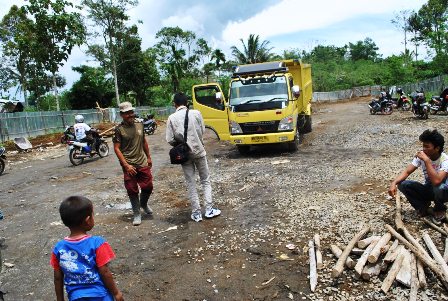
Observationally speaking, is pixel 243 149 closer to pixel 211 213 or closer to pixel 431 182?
pixel 211 213

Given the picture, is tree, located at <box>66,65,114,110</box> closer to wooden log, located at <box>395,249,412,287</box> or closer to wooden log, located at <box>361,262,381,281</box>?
wooden log, located at <box>361,262,381,281</box>

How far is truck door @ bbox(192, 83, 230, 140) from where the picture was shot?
1231 centimetres

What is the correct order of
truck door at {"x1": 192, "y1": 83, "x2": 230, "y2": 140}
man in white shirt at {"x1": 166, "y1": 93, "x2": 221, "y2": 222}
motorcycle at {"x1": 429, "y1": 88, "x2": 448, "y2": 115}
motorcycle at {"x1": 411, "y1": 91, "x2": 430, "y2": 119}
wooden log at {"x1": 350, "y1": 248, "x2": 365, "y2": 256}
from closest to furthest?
wooden log at {"x1": 350, "y1": 248, "x2": 365, "y2": 256}
man in white shirt at {"x1": 166, "y1": 93, "x2": 221, "y2": 222}
truck door at {"x1": 192, "y1": 83, "x2": 230, "y2": 140}
motorcycle at {"x1": 411, "y1": 91, "x2": 430, "y2": 119}
motorcycle at {"x1": 429, "y1": 88, "x2": 448, "y2": 115}

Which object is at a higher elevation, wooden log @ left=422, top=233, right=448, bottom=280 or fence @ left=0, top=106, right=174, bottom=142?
fence @ left=0, top=106, right=174, bottom=142

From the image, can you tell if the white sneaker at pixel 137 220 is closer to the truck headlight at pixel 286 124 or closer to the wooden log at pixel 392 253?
the wooden log at pixel 392 253

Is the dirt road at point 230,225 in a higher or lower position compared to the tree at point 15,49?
lower

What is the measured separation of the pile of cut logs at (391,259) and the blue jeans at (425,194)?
34 cm

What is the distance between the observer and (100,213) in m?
6.38

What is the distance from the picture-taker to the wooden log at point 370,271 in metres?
3.53

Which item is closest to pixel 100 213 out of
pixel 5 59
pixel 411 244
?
pixel 411 244

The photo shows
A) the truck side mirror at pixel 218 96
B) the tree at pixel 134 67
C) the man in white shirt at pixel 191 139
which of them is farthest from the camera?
the tree at pixel 134 67

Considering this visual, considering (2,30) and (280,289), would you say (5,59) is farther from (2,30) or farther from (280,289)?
(280,289)

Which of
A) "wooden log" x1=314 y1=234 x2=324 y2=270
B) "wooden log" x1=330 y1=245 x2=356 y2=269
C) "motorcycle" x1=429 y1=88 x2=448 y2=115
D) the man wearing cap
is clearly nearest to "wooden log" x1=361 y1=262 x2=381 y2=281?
"wooden log" x1=330 y1=245 x2=356 y2=269

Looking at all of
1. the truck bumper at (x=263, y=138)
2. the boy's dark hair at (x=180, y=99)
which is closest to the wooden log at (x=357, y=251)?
the boy's dark hair at (x=180, y=99)
